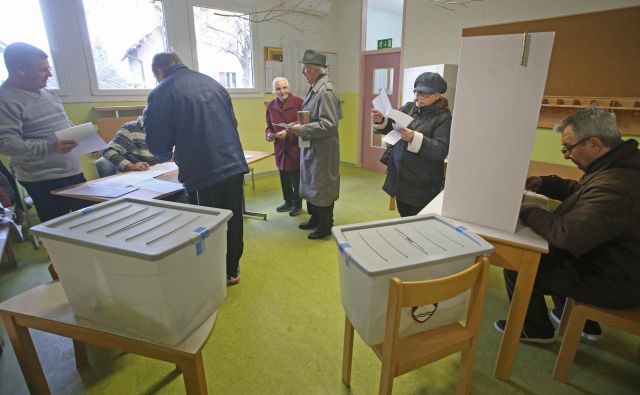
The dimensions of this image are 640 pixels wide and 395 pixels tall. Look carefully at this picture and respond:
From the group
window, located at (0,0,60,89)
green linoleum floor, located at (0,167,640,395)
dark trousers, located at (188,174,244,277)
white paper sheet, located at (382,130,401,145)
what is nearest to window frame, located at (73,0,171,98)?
window, located at (0,0,60,89)

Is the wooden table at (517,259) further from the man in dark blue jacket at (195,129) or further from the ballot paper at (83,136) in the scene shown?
the ballot paper at (83,136)

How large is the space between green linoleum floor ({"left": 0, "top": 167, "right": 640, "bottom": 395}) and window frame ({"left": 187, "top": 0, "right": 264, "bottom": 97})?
294 centimetres

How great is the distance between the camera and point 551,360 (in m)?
1.63

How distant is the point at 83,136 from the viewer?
1991 mm

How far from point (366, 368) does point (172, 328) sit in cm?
98

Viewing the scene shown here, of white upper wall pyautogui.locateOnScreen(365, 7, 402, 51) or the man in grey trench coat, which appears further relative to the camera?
white upper wall pyautogui.locateOnScreen(365, 7, 402, 51)

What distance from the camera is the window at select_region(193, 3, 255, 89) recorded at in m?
4.07

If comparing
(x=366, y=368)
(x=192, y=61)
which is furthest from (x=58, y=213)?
(x=192, y=61)

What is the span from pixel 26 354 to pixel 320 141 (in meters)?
2.08

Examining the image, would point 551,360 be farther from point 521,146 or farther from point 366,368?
point 521,146

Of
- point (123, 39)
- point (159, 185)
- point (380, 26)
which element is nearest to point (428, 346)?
point (159, 185)

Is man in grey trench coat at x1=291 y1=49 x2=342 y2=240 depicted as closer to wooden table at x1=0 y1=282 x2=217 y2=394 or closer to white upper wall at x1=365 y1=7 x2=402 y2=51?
wooden table at x1=0 y1=282 x2=217 y2=394

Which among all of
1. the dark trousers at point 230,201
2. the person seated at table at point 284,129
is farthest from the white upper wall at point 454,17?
the dark trousers at point 230,201

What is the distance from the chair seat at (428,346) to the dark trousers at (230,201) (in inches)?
49.1
